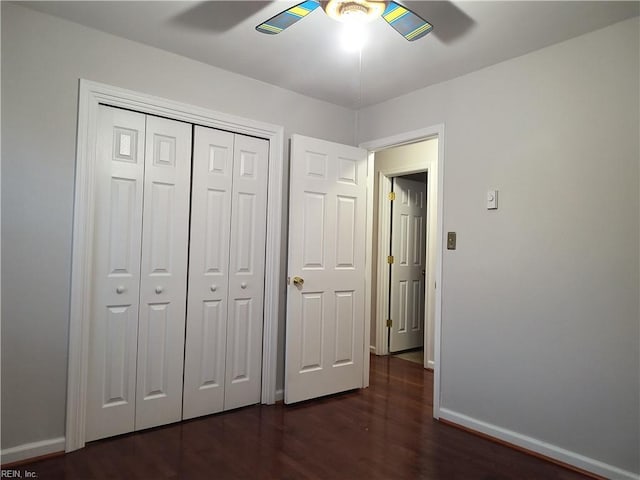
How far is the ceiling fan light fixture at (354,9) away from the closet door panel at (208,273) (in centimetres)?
137

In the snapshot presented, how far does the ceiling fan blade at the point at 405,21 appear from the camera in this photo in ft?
5.58

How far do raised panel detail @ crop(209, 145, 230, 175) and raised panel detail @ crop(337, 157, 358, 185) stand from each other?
92 cm

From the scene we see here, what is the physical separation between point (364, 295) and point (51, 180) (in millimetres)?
2380

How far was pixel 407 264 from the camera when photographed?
15.8 ft

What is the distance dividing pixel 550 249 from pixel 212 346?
7.38 ft

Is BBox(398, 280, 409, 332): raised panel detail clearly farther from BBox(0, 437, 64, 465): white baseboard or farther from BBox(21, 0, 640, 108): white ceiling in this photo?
BBox(0, 437, 64, 465): white baseboard

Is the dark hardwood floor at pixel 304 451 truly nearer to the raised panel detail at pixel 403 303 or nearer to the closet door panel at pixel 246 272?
the closet door panel at pixel 246 272

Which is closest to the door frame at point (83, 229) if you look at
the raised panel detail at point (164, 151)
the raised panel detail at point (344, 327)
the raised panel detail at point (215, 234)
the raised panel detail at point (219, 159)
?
the raised panel detail at point (164, 151)

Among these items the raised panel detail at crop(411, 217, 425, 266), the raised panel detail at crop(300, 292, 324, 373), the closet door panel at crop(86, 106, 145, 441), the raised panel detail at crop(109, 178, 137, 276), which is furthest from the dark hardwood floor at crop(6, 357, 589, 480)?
the raised panel detail at crop(411, 217, 425, 266)

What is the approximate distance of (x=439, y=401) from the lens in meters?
2.94

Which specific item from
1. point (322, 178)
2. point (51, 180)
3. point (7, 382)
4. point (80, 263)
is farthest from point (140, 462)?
point (322, 178)

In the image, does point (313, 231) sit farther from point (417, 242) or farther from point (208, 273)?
point (417, 242)

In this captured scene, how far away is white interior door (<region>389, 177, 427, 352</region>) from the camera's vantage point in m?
4.71

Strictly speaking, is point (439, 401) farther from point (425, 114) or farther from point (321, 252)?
point (425, 114)
